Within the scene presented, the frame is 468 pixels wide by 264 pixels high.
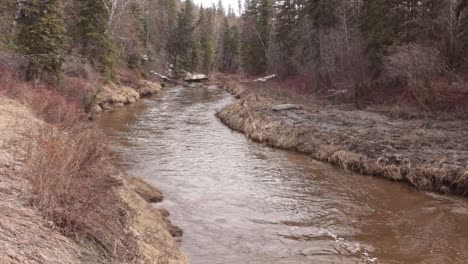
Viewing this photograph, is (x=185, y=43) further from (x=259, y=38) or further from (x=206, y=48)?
(x=259, y=38)

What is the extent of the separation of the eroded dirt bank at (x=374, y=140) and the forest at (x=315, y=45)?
3330mm

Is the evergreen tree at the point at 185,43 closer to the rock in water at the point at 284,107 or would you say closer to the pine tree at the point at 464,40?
the rock in water at the point at 284,107

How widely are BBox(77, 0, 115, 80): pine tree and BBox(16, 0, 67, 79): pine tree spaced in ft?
37.6

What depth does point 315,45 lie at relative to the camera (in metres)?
37.7

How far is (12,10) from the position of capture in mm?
21016

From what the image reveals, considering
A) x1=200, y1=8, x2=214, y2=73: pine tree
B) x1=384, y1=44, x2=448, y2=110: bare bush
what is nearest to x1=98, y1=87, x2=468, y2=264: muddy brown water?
x1=384, y1=44, x2=448, y2=110: bare bush

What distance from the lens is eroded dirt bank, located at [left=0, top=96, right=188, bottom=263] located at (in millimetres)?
4215

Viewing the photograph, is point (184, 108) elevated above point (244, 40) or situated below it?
below

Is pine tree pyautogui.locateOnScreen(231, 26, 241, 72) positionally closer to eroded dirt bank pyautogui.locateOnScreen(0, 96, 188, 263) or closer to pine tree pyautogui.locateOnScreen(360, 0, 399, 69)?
pine tree pyautogui.locateOnScreen(360, 0, 399, 69)

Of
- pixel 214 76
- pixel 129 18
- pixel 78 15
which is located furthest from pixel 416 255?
pixel 214 76

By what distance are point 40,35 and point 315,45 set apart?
24.0 metres

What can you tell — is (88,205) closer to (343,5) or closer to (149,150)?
(149,150)

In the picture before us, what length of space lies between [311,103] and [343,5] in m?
9.64

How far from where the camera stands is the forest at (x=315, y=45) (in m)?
20.4
